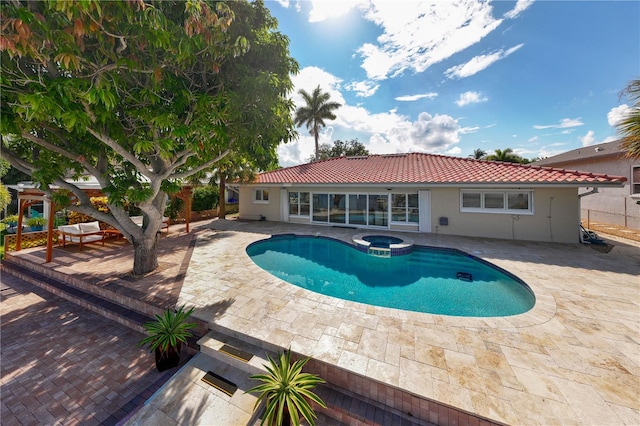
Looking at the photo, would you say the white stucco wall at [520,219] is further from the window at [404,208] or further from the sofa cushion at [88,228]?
the sofa cushion at [88,228]

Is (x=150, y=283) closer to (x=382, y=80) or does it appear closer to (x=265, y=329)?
(x=265, y=329)

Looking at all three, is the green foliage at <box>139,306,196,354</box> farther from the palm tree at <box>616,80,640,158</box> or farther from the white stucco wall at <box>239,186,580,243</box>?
the palm tree at <box>616,80,640,158</box>

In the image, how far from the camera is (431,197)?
42.9 feet

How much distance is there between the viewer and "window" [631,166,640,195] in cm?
1489

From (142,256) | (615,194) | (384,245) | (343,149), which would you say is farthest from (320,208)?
(343,149)

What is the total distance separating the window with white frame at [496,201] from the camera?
11.4 metres

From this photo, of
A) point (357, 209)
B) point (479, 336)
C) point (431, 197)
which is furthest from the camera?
point (357, 209)

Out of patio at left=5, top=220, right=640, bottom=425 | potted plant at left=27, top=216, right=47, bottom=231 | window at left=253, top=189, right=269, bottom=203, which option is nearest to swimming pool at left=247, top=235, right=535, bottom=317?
patio at left=5, top=220, right=640, bottom=425

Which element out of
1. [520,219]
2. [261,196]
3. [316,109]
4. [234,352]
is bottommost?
[234,352]

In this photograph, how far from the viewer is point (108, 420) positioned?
320cm

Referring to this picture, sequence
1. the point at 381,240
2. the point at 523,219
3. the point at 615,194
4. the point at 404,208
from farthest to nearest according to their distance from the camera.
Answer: the point at 615,194 → the point at 404,208 → the point at 381,240 → the point at 523,219

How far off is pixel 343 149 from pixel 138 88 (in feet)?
119

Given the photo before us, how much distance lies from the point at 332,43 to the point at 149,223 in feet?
41.2

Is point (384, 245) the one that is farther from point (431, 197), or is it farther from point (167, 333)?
point (167, 333)
